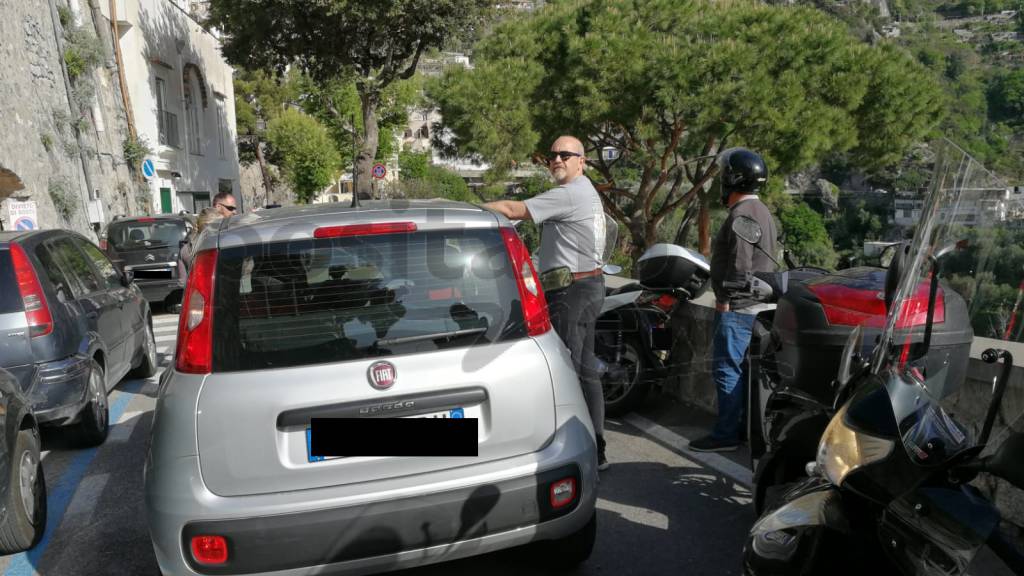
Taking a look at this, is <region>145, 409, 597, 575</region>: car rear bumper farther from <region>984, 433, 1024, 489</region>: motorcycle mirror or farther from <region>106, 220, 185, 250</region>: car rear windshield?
<region>106, 220, 185, 250</region>: car rear windshield

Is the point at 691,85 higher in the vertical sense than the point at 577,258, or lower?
higher

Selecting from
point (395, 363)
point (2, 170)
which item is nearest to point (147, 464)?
point (395, 363)

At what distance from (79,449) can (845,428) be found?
5593 millimetres

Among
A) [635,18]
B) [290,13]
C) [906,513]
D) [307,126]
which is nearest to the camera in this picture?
[906,513]

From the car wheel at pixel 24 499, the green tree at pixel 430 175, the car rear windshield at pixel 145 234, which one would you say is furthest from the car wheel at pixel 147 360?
the green tree at pixel 430 175

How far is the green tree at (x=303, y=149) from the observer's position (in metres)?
54.1

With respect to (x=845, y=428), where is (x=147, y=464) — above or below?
below

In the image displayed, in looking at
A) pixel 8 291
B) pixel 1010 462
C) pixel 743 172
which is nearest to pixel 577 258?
pixel 743 172

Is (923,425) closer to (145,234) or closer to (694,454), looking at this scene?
(694,454)

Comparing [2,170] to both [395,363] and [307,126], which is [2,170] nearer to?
[395,363]

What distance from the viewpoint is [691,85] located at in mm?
19750

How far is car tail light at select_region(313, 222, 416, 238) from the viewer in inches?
127

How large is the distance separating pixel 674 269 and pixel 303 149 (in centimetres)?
5081

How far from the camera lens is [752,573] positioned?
2.28 meters
